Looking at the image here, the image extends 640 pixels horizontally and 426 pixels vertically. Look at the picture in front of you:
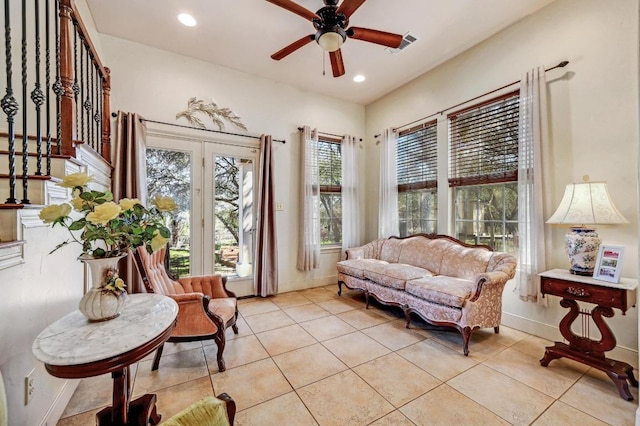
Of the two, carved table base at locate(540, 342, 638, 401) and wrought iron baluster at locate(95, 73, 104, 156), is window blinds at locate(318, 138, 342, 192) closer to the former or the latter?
wrought iron baluster at locate(95, 73, 104, 156)

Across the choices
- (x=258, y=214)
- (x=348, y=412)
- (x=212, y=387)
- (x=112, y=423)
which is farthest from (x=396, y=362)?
(x=258, y=214)

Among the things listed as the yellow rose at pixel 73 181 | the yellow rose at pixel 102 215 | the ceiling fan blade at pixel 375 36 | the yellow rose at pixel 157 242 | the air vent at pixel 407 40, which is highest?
the air vent at pixel 407 40

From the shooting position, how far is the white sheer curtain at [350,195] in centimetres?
461

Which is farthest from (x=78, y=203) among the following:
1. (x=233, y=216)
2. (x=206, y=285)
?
(x=233, y=216)

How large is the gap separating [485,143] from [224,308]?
3.36 meters

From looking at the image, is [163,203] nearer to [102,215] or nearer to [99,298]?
[102,215]

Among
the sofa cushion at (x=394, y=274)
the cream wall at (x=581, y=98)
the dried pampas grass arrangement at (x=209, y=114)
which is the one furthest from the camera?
the dried pampas grass arrangement at (x=209, y=114)

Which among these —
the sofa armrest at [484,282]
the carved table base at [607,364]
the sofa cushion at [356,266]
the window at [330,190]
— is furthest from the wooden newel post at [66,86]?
the carved table base at [607,364]

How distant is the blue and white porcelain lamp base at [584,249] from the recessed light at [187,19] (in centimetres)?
407

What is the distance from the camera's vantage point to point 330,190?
4629mm

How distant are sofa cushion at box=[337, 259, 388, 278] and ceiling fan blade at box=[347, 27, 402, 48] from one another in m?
2.50

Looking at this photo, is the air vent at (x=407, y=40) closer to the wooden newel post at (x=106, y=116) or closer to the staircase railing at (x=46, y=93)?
the staircase railing at (x=46, y=93)

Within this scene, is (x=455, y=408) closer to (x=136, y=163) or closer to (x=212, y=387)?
(x=212, y=387)

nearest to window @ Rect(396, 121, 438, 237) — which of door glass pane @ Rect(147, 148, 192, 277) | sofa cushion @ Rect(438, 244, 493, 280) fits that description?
sofa cushion @ Rect(438, 244, 493, 280)
